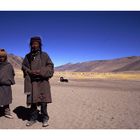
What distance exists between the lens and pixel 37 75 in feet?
24.1

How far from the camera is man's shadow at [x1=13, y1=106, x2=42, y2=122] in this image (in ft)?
28.1

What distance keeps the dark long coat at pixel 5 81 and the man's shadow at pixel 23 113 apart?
72 centimetres

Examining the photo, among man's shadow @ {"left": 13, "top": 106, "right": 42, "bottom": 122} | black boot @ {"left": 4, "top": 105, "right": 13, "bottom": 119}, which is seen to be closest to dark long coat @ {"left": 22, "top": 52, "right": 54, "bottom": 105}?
man's shadow @ {"left": 13, "top": 106, "right": 42, "bottom": 122}

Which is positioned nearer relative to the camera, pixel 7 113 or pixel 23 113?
pixel 7 113

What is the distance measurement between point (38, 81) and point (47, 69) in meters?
0.44

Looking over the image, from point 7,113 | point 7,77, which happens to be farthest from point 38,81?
point 7,113

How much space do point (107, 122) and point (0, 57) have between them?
3.75 meters

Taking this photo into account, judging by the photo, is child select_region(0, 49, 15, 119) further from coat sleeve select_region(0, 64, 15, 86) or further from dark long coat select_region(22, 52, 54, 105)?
dark long coat select_region(22, 52, 54, 105)

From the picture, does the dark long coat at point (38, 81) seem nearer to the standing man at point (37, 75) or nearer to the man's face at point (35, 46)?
the standing man at point (37, 75)

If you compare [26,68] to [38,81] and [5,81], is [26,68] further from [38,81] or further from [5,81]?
[5,81]

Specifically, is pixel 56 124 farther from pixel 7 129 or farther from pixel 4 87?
pixel 4 87
